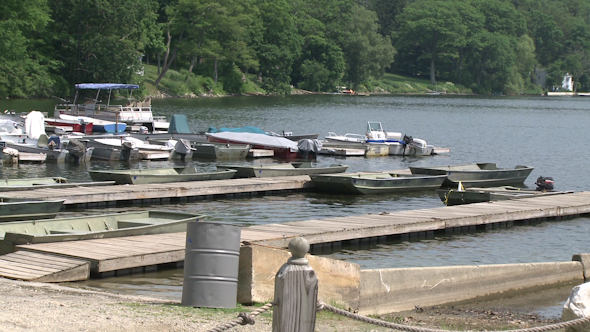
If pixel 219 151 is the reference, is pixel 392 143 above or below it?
above

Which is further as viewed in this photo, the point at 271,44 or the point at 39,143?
the point at 271,44

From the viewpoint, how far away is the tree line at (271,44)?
274ft

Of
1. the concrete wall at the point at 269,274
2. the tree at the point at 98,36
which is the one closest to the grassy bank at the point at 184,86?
the tree at the point at 98,36

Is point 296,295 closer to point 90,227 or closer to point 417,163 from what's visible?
point 90,227

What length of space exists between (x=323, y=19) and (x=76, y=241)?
136743mm

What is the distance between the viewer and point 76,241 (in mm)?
15273

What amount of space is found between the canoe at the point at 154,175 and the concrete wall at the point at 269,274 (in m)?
17.2

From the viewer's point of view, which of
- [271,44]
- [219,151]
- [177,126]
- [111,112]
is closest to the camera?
[219,151]

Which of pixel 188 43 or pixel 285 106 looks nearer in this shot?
pixel 285 106

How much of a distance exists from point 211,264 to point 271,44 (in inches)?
4695

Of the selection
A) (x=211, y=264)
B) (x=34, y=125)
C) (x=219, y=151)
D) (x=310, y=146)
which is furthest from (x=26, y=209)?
(x=310, y=146)

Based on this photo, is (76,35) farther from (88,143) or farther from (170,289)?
(170,289)

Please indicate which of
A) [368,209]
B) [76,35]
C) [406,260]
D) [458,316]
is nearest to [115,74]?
[76,35]

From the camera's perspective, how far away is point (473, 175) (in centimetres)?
3234
